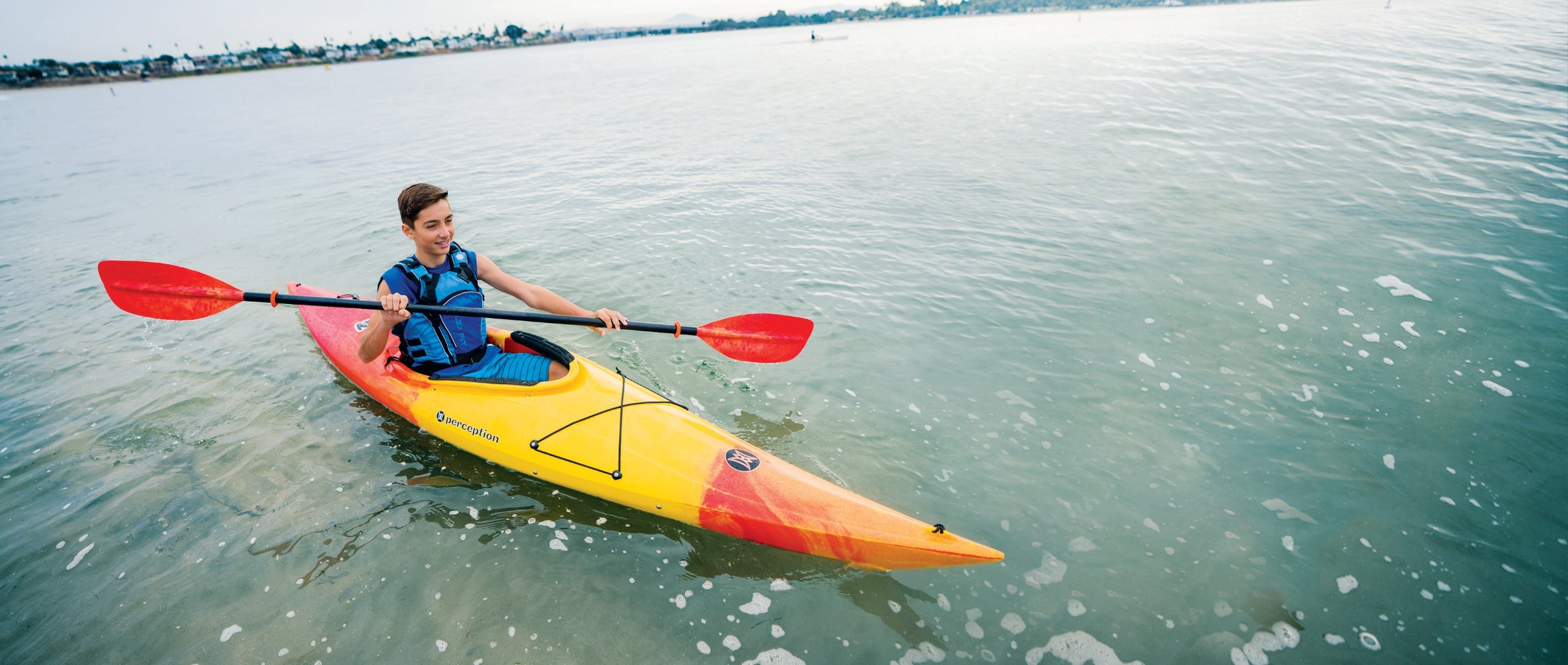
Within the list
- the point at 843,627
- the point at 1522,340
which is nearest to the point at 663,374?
the point at 843,627

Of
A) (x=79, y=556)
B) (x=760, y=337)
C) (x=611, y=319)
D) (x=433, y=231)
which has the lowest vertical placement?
(x=79, y=556)

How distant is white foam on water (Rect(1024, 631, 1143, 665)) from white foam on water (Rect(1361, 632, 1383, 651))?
1095mm

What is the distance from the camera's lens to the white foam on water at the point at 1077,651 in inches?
113

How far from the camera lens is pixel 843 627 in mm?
3023

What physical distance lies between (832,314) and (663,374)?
1.87 m

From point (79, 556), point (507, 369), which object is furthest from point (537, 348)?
point (79, 556)

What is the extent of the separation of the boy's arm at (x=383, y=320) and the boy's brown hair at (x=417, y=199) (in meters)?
0.42

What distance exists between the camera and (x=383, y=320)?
3447 mm

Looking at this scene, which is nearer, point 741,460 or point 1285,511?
point 741,460

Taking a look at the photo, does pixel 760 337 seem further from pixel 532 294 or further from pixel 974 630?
pixel 974 630

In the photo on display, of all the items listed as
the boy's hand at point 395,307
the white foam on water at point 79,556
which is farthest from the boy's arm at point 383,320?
the white foam on water at point 79,556

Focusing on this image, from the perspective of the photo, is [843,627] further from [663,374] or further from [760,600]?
[663,374]

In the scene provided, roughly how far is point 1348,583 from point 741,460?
328 cm

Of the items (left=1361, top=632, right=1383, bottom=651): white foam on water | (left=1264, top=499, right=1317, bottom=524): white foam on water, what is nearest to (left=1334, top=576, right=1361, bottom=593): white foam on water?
(left=1361, top=632, right=1383, bottom=651): white foam on water
